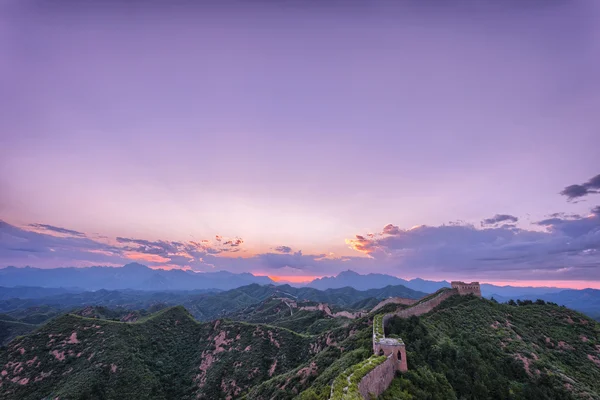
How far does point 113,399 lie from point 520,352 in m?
70.9

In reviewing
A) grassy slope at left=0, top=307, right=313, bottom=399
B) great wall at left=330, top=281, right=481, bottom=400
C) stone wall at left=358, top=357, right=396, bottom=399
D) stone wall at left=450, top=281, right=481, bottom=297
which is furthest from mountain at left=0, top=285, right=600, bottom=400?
stone wall at left=450, top=281, right=481, bottom=297

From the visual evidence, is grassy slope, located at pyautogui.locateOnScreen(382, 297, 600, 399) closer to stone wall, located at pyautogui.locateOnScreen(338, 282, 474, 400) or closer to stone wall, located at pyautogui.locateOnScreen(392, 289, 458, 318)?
stone wall, located at pyautogui.locateOnScreen(338, 282, 474, 400)

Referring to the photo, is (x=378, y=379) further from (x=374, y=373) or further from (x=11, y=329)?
(x=11, y=329)

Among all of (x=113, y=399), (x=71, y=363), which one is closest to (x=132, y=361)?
(x=113, y=399)

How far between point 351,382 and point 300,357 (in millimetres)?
49223

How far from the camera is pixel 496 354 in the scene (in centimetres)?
3575

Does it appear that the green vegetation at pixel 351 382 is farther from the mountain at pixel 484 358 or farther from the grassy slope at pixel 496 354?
the grassy slope at pixel 496 354

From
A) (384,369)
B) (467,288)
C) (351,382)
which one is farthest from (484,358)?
(351,382)

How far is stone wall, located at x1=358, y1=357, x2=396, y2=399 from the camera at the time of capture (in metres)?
18.6

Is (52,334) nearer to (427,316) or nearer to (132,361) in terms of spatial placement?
(132,361)

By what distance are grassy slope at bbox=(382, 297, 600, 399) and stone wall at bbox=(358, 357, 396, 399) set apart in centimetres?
61

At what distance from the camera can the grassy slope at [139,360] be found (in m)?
55.0

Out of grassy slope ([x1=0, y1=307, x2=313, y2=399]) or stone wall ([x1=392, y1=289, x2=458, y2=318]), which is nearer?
stone wall ([x1=392, y1=289, x2=458, y2=318])

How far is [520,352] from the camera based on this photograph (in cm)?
3644
